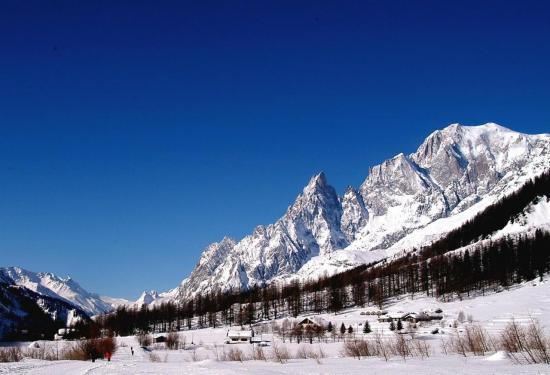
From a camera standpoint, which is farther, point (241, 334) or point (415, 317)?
point (415, 317)

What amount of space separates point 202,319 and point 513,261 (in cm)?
9311

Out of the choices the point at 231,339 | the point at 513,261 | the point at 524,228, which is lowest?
the point at 231,339

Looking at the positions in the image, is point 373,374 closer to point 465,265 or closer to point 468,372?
point 468,372

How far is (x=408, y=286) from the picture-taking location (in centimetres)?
16788

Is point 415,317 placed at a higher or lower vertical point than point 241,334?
higher

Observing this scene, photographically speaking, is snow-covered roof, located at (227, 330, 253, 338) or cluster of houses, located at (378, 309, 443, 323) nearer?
snow-covered roof, located at (227, 330, 253, 338)

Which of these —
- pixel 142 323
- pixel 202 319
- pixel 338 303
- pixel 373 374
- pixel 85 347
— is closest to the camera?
pixel 373 374

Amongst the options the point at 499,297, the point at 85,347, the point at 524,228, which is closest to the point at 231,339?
the point at 85,347

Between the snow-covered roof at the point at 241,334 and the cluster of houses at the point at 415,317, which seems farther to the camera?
the cluster of houses at the point at 415,317

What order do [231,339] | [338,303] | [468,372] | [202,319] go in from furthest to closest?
[202,319] < [338,303] < [231,339] < [468,372]

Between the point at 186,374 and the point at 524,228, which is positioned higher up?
the point at 524,228

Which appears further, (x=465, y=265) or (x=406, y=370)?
(x=465, y=265)

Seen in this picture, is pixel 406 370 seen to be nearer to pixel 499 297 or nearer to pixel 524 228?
pixel 499 297

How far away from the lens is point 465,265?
501 feet
